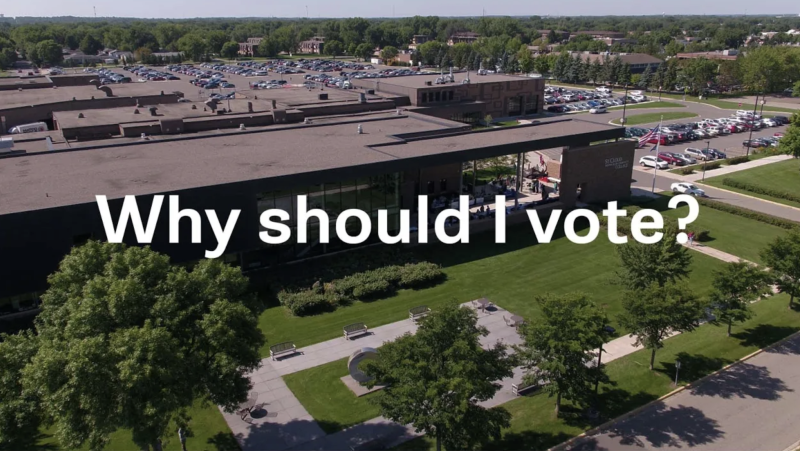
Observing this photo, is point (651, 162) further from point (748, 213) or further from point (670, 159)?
point (748, 213)

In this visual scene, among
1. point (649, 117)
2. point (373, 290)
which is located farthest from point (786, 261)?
point (649, 117)

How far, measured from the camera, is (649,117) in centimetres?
9075

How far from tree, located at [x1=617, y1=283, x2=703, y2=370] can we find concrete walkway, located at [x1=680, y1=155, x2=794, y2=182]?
37404 mm

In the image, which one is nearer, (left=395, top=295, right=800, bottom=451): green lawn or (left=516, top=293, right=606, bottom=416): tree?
(left=516, top=293, right=606, bottom=416): tree

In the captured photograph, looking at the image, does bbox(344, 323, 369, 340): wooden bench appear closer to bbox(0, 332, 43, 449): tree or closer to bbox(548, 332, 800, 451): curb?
bbox(548, 332, 800, 451): curb

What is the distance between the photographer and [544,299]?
23531 millimetres

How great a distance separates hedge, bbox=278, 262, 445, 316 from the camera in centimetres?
3247

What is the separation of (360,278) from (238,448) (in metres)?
14.7

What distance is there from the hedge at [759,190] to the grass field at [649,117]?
3045cm

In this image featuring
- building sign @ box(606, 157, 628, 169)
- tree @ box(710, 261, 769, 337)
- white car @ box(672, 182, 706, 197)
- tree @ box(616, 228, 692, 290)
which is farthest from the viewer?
white car @ box(672, 182, 706, 197)

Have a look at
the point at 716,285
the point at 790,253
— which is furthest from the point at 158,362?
the point at 790,253

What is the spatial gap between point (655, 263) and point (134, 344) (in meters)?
22.0

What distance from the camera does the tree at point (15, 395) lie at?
17.1 m

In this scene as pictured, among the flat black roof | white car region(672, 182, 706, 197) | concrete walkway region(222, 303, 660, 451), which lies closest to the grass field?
white car region(672, 182, 706, 197)
